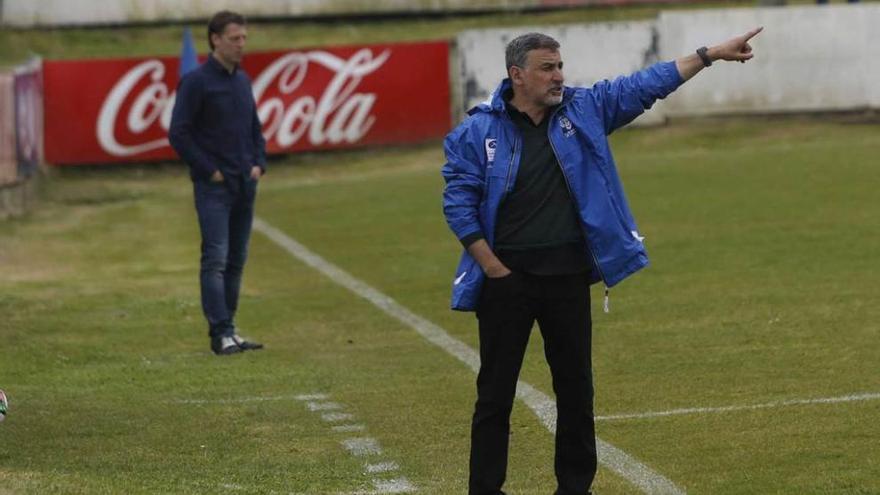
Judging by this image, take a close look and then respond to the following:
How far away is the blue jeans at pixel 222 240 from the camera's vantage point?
458 inches

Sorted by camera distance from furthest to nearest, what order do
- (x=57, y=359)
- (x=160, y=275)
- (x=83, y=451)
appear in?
(x=160, y=275)
(x=57, y=359)
(x=83, y=451)

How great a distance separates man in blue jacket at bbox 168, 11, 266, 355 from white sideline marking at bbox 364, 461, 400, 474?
3858 millimetres

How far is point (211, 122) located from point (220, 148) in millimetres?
183

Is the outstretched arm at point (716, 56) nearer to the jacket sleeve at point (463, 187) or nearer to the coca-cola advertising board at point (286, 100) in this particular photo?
the jacket sleeve at point (463, 187)

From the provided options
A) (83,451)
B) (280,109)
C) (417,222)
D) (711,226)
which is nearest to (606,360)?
(83,451)

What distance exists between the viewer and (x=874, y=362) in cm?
998

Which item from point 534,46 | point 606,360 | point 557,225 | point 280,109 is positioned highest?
point 534,46

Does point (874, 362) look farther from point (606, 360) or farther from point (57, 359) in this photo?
point (57, 359)

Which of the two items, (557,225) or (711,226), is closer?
(557,225)

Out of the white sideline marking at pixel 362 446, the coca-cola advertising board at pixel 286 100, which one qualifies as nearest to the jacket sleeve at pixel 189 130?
the white sideline marking at pixel 362 446

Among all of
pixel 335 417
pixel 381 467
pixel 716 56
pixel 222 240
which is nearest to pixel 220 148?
pixel 222 240

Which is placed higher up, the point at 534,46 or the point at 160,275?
the point at 534,46

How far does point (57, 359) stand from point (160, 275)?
4596mm

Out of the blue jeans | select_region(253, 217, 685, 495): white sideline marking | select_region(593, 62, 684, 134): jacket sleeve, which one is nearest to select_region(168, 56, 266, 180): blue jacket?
the blue jeans
